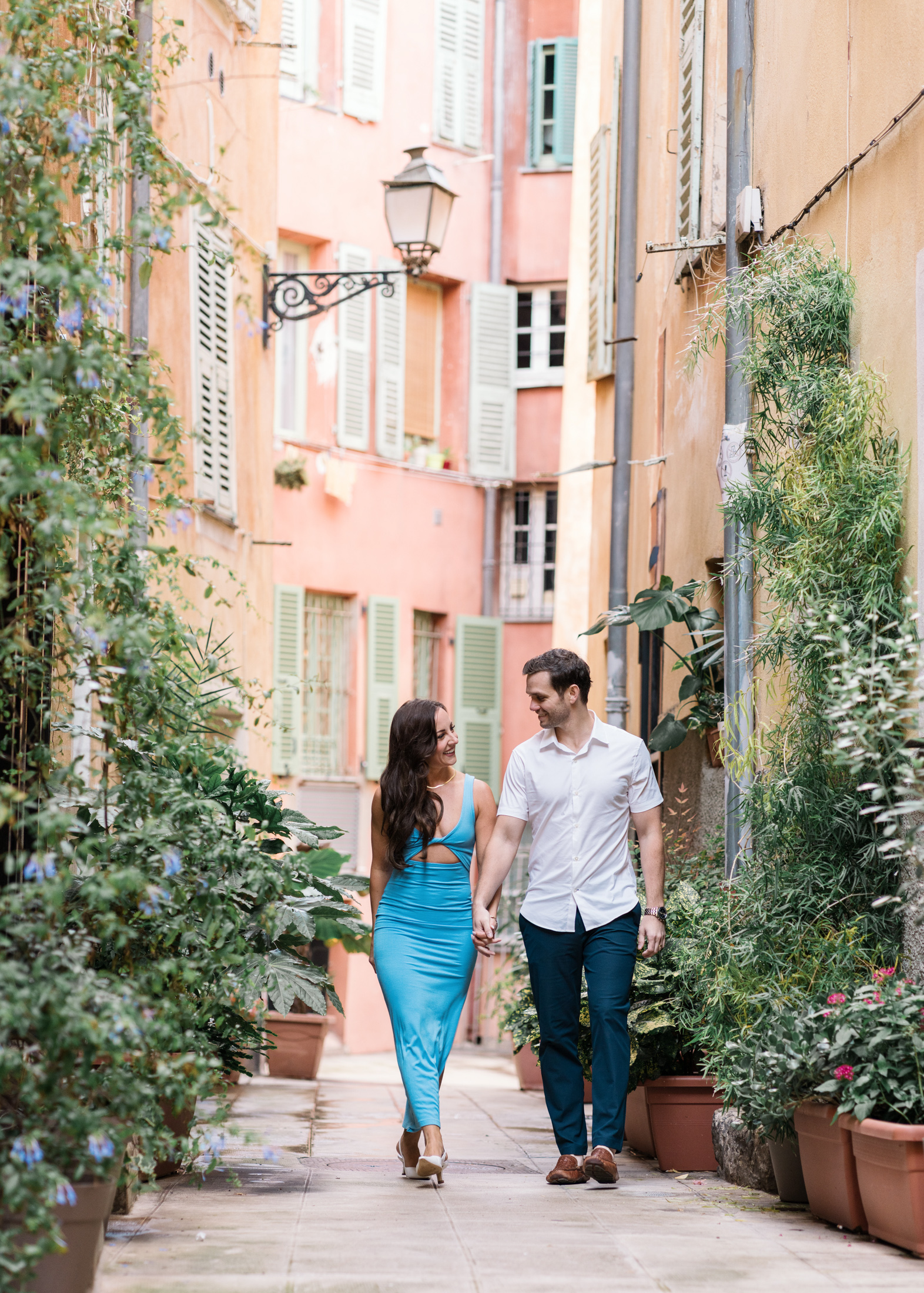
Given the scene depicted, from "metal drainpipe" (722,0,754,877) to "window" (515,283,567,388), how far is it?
13.4 meters

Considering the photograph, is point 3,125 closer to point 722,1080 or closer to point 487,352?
point 722,1080

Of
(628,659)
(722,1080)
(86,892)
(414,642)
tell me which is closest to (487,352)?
(414,642)

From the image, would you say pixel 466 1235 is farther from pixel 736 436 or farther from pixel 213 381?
pixel 213 381

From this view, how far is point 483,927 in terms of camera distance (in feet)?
20.6

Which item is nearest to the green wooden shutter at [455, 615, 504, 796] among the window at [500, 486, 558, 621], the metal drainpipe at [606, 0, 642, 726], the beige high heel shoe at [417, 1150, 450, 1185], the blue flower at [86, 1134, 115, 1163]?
the window at [500, 486, 558, 621]

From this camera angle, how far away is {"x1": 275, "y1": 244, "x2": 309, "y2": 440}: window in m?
19.4

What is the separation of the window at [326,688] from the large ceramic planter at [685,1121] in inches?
512

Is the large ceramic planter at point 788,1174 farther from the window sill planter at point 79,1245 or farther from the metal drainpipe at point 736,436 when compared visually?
the window sill planter at point 79,1245

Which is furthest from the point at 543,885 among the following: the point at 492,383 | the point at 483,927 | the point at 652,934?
the point at 492,383

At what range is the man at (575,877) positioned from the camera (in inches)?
245

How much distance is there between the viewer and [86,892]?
3.78 metres

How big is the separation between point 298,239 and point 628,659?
9.27 meters

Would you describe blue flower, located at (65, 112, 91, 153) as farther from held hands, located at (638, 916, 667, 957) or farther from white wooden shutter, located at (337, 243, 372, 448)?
white wooden shutter, located at (337, 243, 372, 448)

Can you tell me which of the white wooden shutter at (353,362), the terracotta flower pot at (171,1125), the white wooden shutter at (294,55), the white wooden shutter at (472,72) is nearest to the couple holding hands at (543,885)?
the terracotta flower pot at (171,1125)
